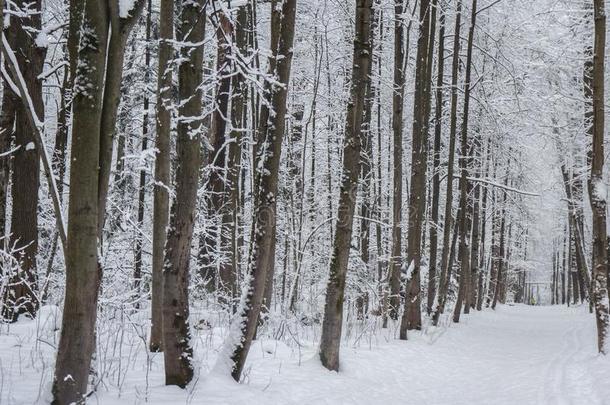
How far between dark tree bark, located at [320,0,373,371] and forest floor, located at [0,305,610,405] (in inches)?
24.6

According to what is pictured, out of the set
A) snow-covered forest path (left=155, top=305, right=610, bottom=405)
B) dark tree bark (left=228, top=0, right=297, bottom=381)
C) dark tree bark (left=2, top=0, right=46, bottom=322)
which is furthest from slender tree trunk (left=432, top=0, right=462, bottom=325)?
dark tree bark (left=2, top=0, right=46, bottom=322)

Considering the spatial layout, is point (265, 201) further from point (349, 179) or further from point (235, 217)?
point (235, 217)

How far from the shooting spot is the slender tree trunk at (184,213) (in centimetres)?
488

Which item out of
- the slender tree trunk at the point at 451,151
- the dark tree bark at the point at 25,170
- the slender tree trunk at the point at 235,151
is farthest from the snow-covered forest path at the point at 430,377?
the dark tree bark at the point at 25,170

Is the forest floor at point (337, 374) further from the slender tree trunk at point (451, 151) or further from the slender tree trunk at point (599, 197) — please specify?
the slender tree trunk at point (451, 151)

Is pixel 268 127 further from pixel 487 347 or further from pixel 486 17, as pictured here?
pixel 486 17

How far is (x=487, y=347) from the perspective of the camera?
12.4 meters

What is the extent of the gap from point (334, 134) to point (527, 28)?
22.4ft

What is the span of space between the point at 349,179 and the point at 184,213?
2.99 meters

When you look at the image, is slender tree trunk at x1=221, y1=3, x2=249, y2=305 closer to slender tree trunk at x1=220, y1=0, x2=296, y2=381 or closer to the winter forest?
the winter forest

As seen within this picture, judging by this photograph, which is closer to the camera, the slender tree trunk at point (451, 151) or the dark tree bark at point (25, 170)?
the dark tree bark at point (25, 170)

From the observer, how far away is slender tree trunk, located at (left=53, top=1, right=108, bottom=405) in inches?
140

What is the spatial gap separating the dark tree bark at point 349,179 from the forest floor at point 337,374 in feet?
2.05

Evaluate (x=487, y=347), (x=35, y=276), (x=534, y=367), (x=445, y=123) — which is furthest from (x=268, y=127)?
(x=445, y=123)
